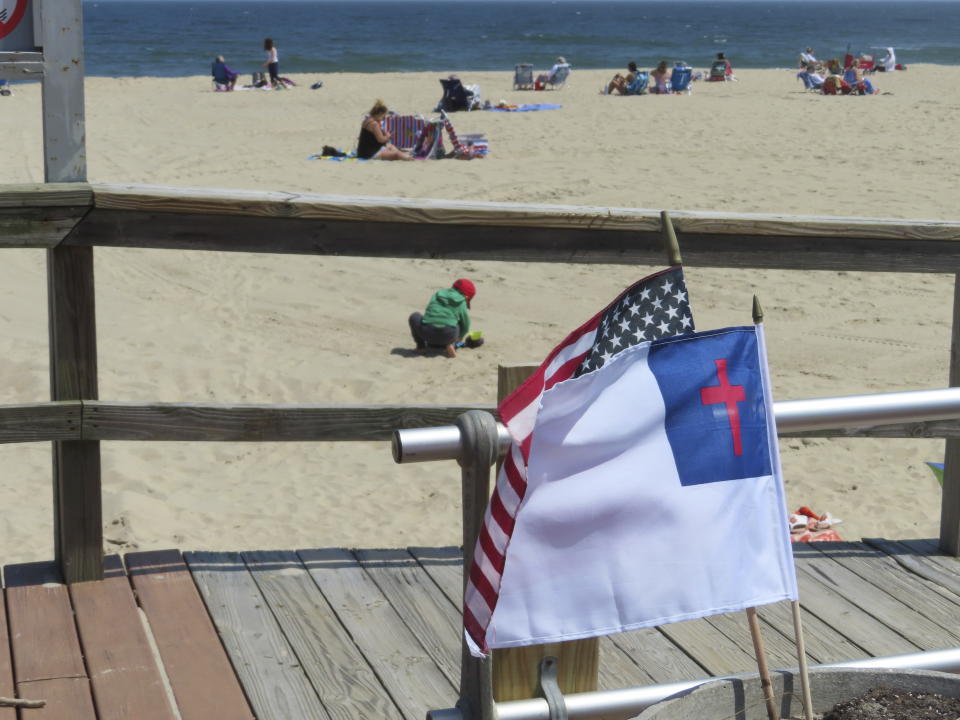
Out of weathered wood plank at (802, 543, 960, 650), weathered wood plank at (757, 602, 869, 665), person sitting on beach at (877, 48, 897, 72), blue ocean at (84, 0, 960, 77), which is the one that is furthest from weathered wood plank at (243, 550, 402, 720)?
blue ocean at (84, 0, 960, 77)

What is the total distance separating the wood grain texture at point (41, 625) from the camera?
3.02 m

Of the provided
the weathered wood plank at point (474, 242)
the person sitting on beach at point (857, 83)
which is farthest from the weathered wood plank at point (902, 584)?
the person sitting on beach at point (857, 83)

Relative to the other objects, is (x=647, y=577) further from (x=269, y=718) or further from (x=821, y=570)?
(x=821, y=570)

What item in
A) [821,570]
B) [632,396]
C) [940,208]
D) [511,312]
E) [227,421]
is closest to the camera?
[632,396]

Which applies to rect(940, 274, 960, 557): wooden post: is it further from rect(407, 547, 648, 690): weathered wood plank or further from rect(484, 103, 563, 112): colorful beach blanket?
rect(484, 103, 563, 112): colorful beach blanket

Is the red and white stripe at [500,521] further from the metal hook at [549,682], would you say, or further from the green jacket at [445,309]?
the green jacket at [445,309]

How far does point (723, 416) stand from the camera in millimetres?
1854

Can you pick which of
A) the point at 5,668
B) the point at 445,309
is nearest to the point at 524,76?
the point at 445,309

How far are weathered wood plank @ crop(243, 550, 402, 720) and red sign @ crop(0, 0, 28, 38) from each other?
5.52 ft

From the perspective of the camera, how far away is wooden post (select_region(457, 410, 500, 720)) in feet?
5.90

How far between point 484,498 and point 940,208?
1180 cm

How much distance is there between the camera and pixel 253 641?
10.5 feet

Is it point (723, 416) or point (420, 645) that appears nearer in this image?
point (723, 416)

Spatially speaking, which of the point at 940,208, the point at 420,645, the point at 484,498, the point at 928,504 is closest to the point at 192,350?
the point at 928,504
